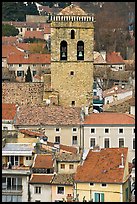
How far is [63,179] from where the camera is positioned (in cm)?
1424

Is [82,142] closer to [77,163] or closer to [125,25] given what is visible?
[77,163]

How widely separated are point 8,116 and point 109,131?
2150 mm

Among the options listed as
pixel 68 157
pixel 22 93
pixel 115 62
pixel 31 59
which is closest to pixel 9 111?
pixel 22 93

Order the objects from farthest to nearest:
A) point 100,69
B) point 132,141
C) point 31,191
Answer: point 100,69 → point 132,141 → point 31,191

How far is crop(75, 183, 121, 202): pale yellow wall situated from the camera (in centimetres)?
1383

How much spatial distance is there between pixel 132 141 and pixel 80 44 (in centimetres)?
364

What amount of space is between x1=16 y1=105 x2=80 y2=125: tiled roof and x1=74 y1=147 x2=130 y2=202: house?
4.56 m

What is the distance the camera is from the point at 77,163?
1491 centimetres

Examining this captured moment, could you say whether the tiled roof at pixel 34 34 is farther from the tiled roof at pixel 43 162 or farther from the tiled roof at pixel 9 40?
the tiled roof at pixel 43 162

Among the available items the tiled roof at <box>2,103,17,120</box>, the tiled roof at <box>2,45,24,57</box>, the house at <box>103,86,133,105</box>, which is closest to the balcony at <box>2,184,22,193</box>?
the tiled roof at <box>2,103,17,120</box>

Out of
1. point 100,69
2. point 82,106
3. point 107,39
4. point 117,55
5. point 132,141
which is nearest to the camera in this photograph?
point 132,141

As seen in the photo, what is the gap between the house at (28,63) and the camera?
34562mm

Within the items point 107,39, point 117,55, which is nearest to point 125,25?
point 107,39

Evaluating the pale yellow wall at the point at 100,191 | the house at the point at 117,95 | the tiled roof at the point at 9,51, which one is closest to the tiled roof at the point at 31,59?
the tiled roof at the point at 9,51
